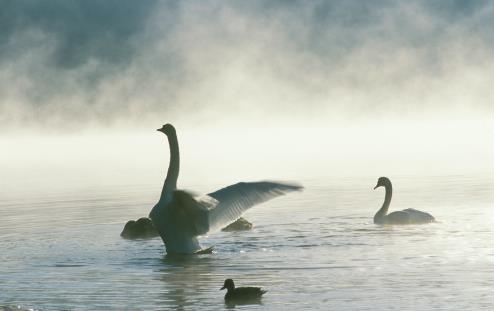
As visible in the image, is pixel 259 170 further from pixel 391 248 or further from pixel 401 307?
pixel 401 307

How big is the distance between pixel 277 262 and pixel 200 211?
2.23 metres

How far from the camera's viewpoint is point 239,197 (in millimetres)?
26656

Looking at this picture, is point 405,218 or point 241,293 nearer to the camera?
point 241,293

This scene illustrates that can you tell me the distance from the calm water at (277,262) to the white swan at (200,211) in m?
0.48

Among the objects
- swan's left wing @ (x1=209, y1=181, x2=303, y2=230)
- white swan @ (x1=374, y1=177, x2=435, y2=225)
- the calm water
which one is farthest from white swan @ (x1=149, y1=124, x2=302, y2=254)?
white swan @ (x1=374, y1=177, x2=435, y2=225)

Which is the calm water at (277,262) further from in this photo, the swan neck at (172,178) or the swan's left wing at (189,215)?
the swan neck at (172,178)

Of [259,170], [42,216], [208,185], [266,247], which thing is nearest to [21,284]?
[266,247]

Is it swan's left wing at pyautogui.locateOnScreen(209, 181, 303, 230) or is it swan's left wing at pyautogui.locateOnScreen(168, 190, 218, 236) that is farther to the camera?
swan's left wing at pyautogui.locateOnScreen(209, 181, 303, 230)

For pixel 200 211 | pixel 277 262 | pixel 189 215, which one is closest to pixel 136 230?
pixel 189 215

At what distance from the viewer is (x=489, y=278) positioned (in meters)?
22.2

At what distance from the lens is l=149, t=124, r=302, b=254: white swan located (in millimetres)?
26531

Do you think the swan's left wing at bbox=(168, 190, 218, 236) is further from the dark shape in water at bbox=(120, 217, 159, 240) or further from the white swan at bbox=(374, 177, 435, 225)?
the white swan at bbox=(374, 177, 435, 225)

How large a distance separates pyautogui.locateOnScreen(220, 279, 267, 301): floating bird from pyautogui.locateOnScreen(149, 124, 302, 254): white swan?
5.07 meters

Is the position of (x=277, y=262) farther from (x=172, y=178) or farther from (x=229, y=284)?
(x=229, y=284)
